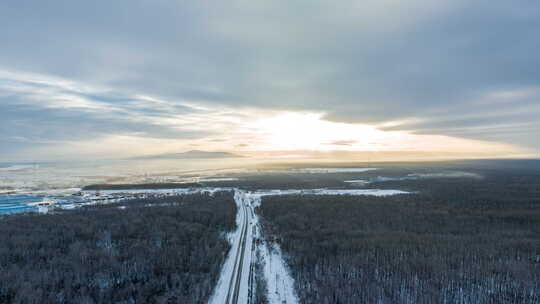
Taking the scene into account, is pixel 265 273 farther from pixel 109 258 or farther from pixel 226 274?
pixel 109 258

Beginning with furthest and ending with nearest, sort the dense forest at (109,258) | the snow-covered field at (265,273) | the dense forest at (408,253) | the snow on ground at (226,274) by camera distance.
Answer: the dense forest at (408,253) → the dense forest at (109,258) → the snow-covered field at (265,273) → the snow on ground at (226,274)

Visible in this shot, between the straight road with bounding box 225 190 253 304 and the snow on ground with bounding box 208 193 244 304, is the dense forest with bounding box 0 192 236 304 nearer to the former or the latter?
the snow on ground with bounding box 208 193 244 304

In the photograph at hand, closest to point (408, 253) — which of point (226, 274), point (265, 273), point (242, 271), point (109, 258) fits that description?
point (265, 273)

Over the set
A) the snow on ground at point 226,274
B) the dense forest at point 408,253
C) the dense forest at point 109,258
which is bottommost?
the dense forest at point 408,253

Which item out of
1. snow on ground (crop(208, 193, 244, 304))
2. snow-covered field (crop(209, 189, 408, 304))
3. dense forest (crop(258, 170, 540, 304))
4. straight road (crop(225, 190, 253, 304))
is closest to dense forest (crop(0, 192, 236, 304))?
snow on ground (crop(208, 193, 244, 304))

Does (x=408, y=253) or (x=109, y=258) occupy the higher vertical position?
(x=109, y=258)

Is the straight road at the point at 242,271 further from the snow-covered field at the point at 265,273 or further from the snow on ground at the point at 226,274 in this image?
the snow on ground at the point at 226,274

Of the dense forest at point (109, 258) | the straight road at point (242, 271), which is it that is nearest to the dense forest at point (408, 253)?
the straight road at point (242, 271)
